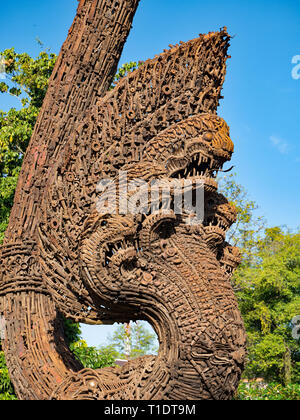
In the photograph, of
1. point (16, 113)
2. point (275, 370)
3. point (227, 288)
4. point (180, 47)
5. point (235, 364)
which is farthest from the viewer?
point (275, 370)

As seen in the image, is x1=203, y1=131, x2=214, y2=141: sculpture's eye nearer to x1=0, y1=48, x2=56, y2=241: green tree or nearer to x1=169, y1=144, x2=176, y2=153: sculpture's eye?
x1=169, y1=144, x2=176, y2=153: sculpture's eye

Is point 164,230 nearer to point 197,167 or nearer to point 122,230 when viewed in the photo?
point 122,230

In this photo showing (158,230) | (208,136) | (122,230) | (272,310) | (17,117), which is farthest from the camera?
(272,310)

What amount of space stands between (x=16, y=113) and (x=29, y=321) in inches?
215

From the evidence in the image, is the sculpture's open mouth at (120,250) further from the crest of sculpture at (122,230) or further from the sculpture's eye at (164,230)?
the sculpture's eye at (164,230)

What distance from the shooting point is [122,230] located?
3.78m

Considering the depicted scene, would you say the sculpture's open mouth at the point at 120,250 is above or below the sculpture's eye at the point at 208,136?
below

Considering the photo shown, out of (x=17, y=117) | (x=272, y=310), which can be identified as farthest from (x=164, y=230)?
(x=272, y=310)

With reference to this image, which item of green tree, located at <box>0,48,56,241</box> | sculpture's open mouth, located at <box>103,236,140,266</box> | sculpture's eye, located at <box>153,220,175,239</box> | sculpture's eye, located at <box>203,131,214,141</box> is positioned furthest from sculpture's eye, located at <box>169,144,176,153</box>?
green tree, located at <box>0,48,56,241</box>

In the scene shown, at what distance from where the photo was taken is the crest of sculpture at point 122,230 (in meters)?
3.69

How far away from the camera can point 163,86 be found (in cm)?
445

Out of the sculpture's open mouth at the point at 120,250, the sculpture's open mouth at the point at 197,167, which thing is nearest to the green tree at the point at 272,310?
the sculpture's open mouth at the point at 197,167

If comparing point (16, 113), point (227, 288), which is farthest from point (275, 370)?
point (227, 288)
